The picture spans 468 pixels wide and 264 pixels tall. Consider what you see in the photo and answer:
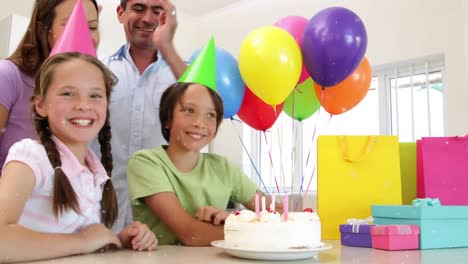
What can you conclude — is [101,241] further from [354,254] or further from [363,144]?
[363,144]

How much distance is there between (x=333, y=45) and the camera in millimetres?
1368

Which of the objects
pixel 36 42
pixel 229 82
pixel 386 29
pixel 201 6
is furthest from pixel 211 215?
pixel 201 6

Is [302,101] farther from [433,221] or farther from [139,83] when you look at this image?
[433,221]

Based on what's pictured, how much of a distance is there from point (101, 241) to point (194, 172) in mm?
411

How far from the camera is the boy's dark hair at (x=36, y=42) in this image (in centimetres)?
123

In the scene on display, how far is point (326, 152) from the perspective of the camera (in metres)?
1.21

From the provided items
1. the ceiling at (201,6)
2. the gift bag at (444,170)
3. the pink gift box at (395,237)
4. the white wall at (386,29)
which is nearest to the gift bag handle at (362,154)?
the gift bag at (444,170)

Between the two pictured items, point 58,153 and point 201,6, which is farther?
point 201,6

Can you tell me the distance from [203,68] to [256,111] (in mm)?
433

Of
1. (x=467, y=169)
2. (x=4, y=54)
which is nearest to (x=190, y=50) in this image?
(x=4, y=54)

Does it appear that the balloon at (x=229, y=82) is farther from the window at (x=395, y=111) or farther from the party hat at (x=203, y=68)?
the window at (x=395, y=111)

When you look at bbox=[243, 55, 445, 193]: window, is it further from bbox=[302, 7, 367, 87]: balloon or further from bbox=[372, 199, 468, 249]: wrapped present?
bbox=[372, 199, 468, 249]: wrapped present

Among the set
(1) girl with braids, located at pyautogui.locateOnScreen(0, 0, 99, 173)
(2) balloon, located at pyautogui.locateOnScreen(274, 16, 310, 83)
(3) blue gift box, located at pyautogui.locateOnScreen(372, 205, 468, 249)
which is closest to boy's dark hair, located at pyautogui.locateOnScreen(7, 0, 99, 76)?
(1) girl with braids, located at pyautogui.locateOnScreen(0, 0, 99, 173)

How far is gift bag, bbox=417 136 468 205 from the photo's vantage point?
1.20 meters
